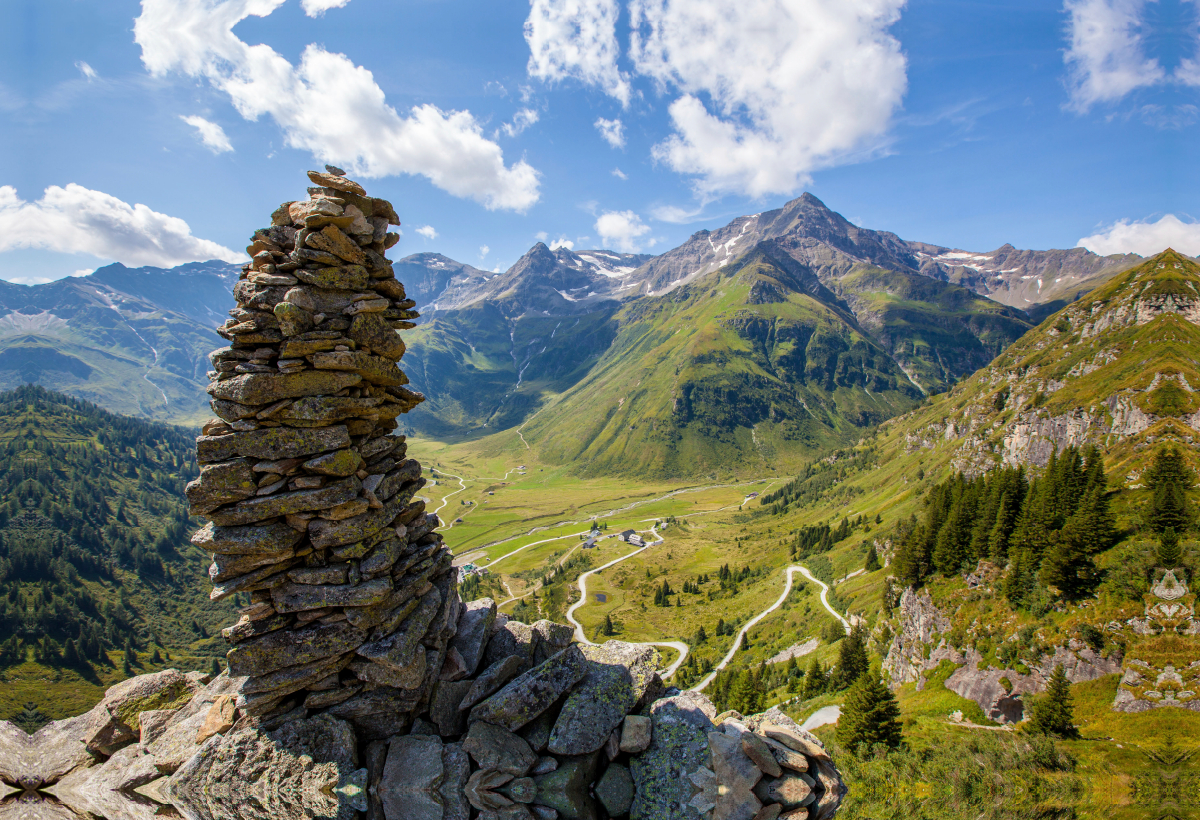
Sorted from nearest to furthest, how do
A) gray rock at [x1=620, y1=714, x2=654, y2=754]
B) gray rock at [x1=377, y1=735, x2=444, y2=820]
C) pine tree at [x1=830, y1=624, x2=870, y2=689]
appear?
gray rock at [x1=377, y1=735, x2=444, y2=820]
gray rock at [x1=620, y1=714, x2=654, y2=754]
pine tree at [x1=830, y1=624, x2=870, y2=689]

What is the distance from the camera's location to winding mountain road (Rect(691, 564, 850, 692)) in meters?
101

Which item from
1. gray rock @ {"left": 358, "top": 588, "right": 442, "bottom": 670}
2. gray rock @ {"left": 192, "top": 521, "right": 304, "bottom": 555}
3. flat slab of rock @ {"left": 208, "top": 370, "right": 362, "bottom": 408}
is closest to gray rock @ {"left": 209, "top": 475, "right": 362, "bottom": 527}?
gray rock @ {"left": 192, "top": 521, "right": 304, "bottom": 555}

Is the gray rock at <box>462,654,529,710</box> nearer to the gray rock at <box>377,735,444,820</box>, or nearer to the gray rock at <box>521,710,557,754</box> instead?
the gray rock at <box>377,735,444,820</box>

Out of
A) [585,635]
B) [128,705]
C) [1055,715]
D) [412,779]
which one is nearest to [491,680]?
[412,779]

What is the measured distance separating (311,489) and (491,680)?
988 cm

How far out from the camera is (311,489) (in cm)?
1633

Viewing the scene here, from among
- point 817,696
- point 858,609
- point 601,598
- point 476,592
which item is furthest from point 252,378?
point 476,592

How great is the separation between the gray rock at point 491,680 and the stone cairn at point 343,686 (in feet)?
0.33

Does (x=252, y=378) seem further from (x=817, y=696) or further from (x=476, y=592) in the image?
(x=476, y=592)

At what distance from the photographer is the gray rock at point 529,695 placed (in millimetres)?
16734

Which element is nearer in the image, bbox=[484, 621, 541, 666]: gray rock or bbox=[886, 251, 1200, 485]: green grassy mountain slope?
bbox=[484, 621, 541, 666]: gray rock

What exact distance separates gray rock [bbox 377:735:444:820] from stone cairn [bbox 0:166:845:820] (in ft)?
0.18

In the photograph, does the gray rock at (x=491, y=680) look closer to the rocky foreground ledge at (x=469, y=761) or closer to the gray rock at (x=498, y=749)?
the rocky foreground ledge at (x=469, y=761)

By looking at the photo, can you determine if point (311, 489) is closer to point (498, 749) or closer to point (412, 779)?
point (412, 779)
